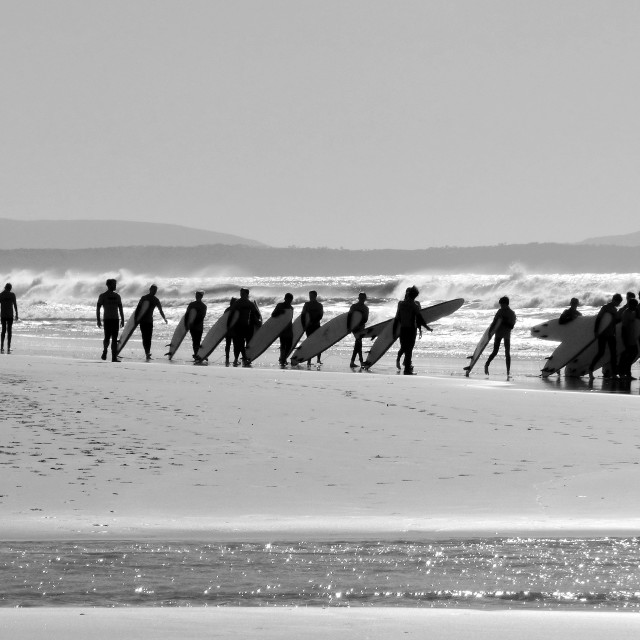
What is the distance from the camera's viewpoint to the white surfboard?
21.6 m

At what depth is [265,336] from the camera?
70.9 feet

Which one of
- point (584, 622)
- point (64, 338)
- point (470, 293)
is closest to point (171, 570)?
point (584, 622)

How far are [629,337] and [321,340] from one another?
586cm

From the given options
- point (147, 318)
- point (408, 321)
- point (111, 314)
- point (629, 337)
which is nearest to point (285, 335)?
point (147, 318)

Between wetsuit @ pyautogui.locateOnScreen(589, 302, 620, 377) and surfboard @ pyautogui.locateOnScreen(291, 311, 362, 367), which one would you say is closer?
wetsuit @ pyautogui.locateOnScreen(589, 302, 620, 377)

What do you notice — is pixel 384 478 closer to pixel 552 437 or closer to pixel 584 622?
pixel 552 437

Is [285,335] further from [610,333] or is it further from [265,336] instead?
[610,333]

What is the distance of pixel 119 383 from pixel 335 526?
756 centimetres

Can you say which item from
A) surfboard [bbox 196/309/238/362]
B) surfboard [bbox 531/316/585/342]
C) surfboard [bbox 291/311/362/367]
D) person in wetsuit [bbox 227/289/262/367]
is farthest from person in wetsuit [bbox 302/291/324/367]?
surfboard [bbox 531/316/585/342]

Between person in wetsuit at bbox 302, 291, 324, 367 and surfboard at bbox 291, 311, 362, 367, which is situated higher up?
person in wetsuit at bbox 302, 291, 324, 367

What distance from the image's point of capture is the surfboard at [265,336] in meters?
21.6

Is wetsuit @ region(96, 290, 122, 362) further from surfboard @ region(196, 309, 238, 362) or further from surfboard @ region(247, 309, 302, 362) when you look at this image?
surfboard @ region(247, 309, 302, 362)

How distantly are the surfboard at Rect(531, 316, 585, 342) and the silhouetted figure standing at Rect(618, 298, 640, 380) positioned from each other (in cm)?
113

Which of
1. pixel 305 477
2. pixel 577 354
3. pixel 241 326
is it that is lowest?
pixel 305 477
